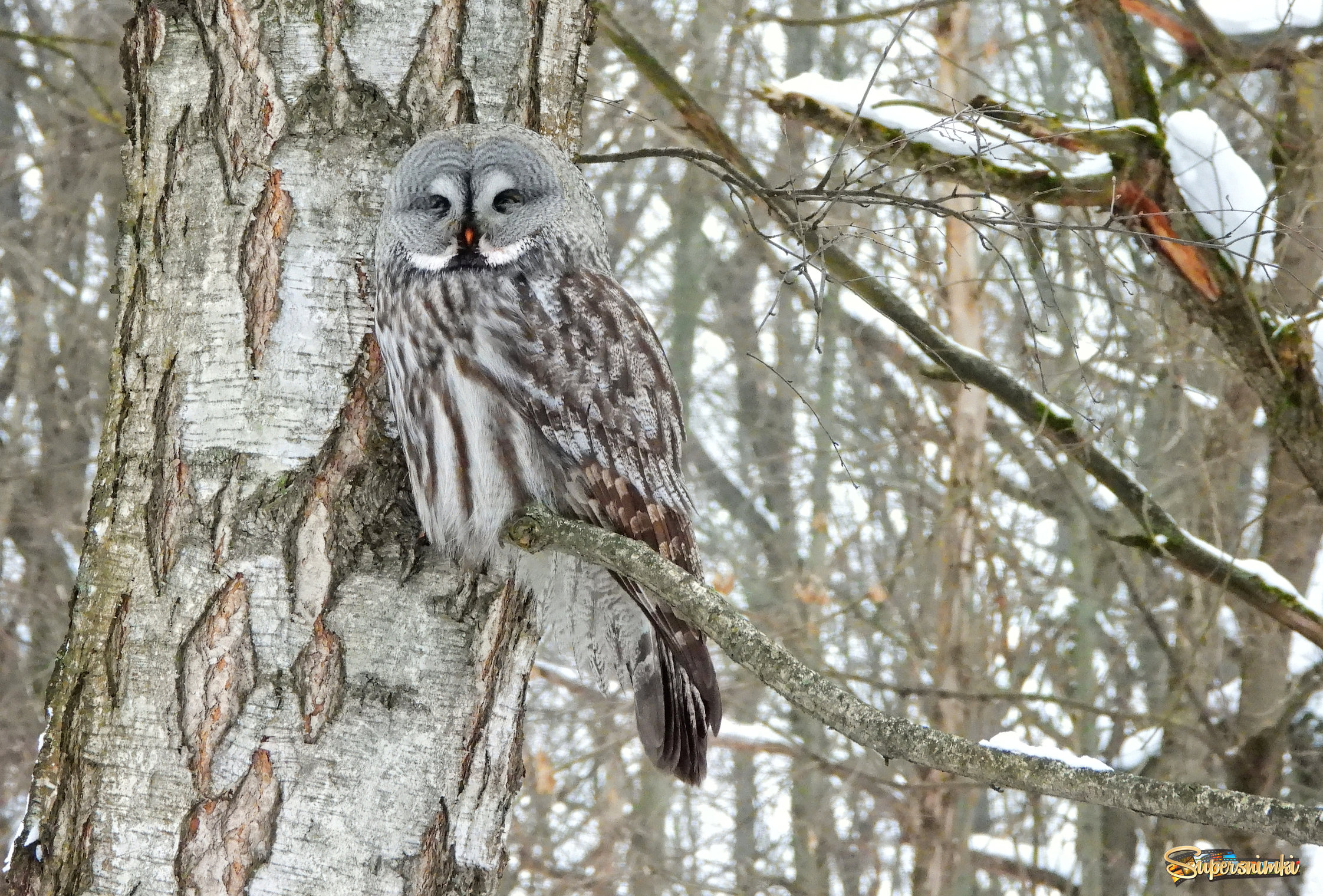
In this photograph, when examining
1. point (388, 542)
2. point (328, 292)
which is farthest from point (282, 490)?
point (328, 292)

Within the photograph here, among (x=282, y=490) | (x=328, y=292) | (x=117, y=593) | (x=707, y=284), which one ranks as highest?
(x=707, y=284)

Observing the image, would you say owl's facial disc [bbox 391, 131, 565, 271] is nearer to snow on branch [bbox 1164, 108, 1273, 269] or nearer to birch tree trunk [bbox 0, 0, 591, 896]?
birch tree trunk [bbox 0, 0, 591, 896]

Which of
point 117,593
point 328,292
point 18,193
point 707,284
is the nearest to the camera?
point 117,593

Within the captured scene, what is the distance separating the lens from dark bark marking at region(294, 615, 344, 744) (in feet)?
6.17

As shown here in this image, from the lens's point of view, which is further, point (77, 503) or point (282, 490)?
point (77, 503)

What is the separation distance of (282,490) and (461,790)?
1.78 feet

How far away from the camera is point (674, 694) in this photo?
2.37 meters

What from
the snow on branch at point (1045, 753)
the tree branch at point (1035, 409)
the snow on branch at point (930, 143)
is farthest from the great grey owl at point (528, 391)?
the snow on branch at point (930, 143)

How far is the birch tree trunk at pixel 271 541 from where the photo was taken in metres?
1.83

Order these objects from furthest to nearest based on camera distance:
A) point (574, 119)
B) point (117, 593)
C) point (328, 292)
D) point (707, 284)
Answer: point (707, 284)
point (574, 119)
point (328, 292)
point (117, 593)

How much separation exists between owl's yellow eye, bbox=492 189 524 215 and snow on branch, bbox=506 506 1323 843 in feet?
3.13

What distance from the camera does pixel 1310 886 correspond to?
4703 millimetres

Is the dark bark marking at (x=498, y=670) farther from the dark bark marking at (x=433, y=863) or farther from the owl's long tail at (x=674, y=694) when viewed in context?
the owl's long tail at (x=674, y=694)

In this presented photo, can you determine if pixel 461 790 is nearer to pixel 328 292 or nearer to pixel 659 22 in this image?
pixel 328 292
